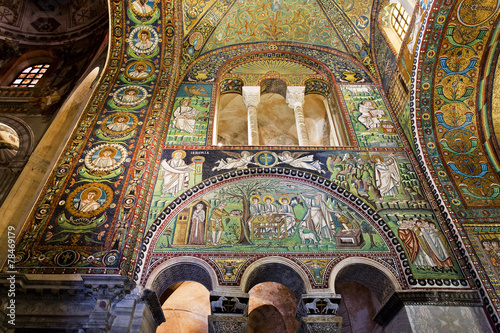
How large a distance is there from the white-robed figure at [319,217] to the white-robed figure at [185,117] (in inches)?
110

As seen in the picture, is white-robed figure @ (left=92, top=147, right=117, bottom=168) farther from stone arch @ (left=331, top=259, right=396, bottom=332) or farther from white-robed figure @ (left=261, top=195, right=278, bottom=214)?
stone arch @ (left=331, top=259, right=396, bottom=332)

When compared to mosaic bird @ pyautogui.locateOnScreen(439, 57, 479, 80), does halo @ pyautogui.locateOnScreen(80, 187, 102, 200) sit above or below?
below

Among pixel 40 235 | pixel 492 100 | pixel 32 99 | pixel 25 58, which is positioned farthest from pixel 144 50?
pixel 492 100

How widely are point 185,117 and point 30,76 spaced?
6372 millimetres

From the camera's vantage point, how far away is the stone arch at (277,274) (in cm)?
571

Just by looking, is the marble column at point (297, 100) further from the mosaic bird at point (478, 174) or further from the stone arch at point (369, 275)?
the stone arch at point (369, 275)

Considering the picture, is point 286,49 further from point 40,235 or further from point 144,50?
point 40,235

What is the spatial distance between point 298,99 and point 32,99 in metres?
6.92

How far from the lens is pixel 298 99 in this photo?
9273 mm


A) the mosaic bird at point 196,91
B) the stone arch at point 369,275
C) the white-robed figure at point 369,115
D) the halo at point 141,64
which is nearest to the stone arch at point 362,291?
the stone arch at point 369,275

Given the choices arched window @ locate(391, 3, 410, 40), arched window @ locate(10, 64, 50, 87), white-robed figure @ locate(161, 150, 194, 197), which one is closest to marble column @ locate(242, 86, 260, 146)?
white-robed figure @ locate(161, 150, 194, 197)

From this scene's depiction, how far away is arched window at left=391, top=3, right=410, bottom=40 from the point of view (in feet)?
28.3

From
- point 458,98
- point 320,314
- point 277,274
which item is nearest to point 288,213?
point 277,274

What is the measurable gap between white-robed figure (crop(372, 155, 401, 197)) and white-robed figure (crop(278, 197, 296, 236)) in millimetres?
1694
